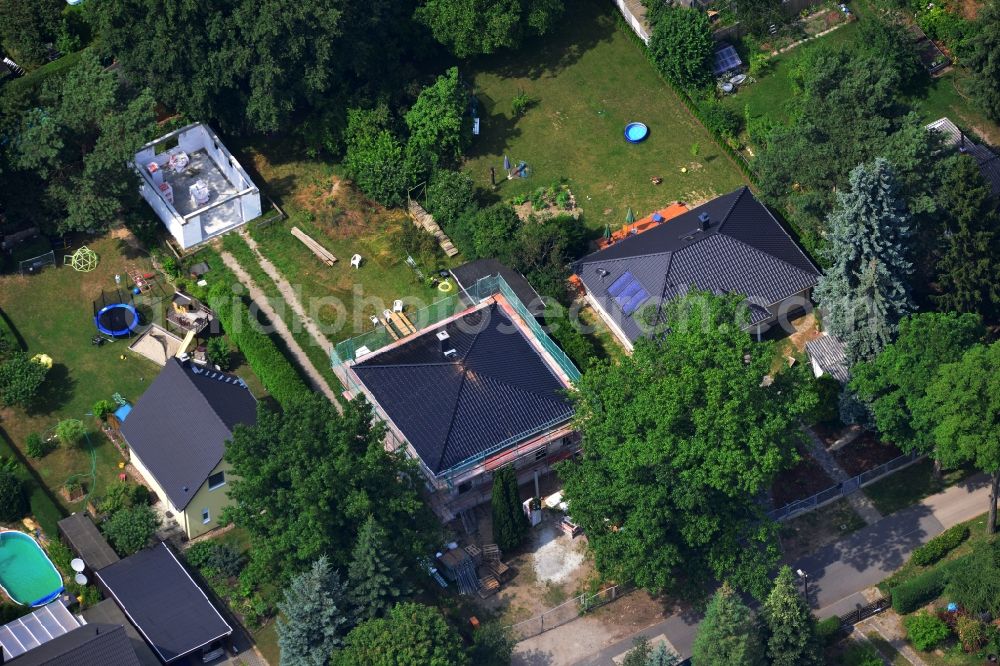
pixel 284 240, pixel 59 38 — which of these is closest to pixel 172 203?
pixel 284 240

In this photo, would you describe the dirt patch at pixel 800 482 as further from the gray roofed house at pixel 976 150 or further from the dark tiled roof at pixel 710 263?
the gray roofed house at pixel 976 150

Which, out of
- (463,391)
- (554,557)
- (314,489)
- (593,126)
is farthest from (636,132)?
(314,489)

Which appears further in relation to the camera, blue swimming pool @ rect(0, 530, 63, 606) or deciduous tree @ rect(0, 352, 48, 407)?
deciduous tree @ rect(0, 352, 48, 407)

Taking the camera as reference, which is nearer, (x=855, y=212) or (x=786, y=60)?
(x=855, y=212)

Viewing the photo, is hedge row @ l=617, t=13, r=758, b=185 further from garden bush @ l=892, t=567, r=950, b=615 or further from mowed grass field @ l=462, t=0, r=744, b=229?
garden bush @ l=892, t=567, r=950, b=615

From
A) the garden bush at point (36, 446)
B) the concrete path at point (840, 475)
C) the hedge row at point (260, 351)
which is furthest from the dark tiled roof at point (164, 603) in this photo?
the concrete path at point (840, 475)

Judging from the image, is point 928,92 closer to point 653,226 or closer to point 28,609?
point 653,226

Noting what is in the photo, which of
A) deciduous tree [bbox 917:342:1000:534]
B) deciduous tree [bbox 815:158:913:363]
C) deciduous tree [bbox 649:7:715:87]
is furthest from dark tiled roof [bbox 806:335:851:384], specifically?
deciduous tree [bbox 649:7:715:87]
